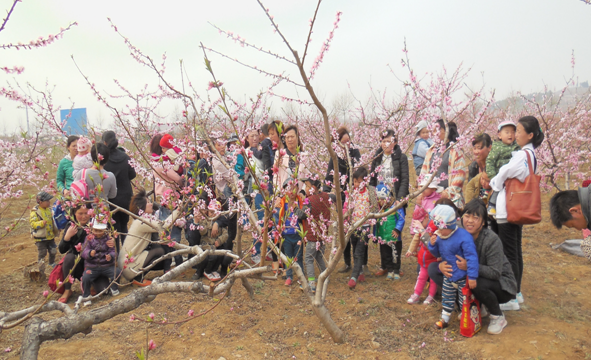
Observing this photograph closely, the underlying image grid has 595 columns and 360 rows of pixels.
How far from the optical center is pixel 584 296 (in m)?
3.91

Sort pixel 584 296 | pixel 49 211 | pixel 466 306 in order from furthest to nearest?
pixel 49 211 < pixel 584 296 < pixel 466 306

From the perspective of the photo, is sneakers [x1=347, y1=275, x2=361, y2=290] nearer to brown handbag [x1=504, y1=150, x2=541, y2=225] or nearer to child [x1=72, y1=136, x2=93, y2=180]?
brown handbag [x1=504, y1=150, x2=541, y2=225]

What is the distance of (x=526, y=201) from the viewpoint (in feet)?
10.2

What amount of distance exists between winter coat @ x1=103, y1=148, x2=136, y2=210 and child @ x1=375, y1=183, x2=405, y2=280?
3.26 m

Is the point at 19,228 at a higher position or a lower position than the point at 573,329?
higher

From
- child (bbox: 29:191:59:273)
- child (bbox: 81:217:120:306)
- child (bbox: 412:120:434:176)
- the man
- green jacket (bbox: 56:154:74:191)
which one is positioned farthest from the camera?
child (bbox: 412:120:434:176)

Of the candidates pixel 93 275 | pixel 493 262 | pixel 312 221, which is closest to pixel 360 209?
pixel 312 221

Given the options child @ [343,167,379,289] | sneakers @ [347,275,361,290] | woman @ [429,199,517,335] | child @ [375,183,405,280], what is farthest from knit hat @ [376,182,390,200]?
woman @ [429,199,517,335]

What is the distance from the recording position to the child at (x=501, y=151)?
357 cm

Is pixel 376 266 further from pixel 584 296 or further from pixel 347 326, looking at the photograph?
pixel 584 296

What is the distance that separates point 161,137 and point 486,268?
3.87m

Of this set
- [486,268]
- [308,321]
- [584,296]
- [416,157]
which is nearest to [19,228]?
[308,321]

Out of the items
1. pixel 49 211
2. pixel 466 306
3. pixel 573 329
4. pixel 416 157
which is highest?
pixel 416 157

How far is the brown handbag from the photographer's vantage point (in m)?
3.08
